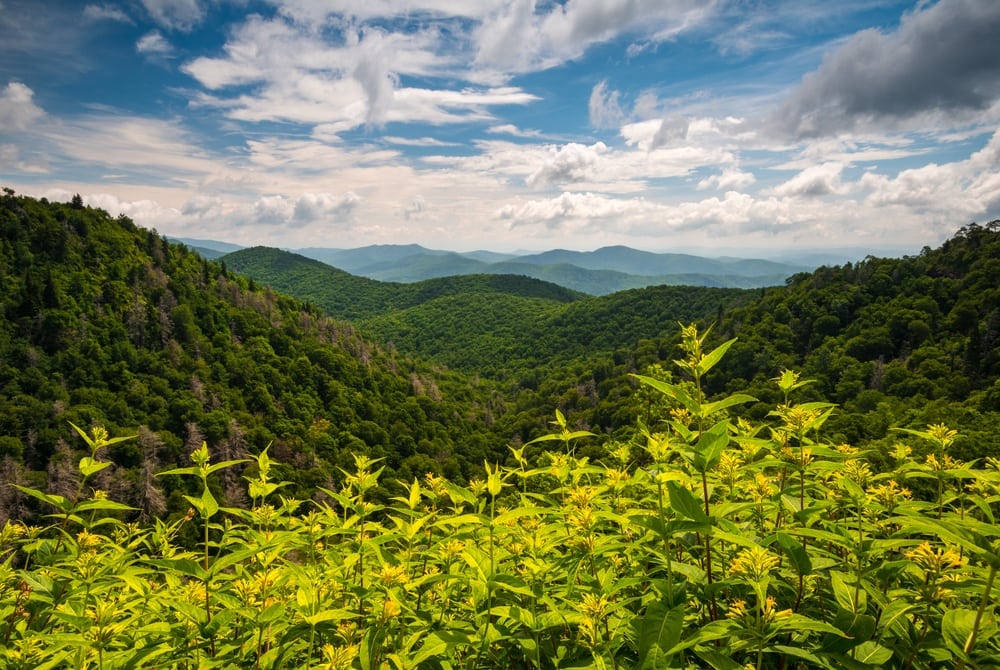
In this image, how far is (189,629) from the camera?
269 cm

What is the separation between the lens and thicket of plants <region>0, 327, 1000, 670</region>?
2.00 metres

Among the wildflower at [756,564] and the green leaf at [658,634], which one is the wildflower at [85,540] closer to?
the green leaf at [658,634]

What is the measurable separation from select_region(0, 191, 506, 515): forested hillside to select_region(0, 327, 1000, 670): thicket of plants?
6797cm

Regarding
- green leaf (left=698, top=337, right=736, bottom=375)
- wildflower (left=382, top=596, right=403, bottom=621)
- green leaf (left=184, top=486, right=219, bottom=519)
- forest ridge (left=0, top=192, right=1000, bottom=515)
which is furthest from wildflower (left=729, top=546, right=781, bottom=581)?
forest ridge (left=0, top=192, right=1000, bottom=515)

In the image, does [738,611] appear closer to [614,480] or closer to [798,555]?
[798,555]

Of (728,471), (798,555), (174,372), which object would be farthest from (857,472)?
(174,372)

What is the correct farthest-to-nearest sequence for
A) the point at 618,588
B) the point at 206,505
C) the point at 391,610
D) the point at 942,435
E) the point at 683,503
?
the point at 942,435 → the point at 206,505 → the point at 618,588 → the point at 391,610 → the point at 683,503

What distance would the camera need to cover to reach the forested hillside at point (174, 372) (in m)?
76.2

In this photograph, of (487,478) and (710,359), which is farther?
(487,478)

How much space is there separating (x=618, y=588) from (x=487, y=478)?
1.09 m

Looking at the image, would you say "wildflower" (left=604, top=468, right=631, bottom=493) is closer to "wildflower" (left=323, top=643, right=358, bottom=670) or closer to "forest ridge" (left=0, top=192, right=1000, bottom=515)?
"wildflower" (left=323, top=643, right=358, bottom=670)

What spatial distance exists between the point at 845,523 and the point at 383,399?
384ft

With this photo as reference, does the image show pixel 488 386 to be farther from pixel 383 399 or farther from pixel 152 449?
pixel 152 449

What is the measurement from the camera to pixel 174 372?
94.2 m
